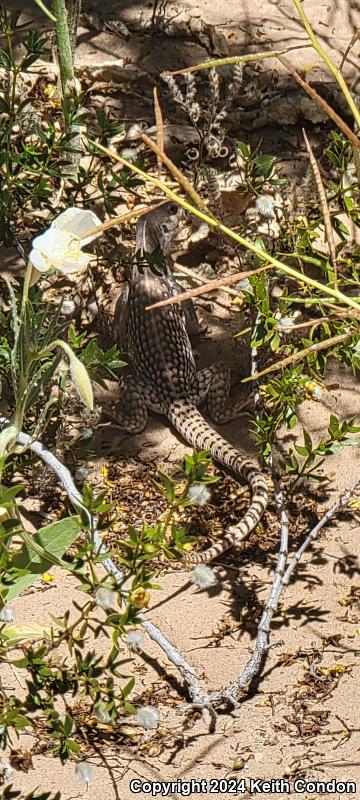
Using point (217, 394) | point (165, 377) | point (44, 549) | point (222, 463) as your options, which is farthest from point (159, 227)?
point (44, 549)

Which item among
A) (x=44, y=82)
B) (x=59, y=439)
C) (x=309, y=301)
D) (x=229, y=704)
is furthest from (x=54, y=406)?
(x=44, y=82)

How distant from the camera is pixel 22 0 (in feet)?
23.0

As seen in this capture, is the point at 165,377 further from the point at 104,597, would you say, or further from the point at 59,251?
the point at 59,251

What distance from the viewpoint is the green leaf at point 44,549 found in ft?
9.16

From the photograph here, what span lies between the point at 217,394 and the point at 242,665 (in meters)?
1.89

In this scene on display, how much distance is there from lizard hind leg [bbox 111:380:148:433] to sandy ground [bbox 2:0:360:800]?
0.30ft

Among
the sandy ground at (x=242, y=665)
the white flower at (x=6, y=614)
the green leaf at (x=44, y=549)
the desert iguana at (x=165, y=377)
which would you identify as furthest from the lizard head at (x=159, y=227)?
the white flower at (x=6, y=614)

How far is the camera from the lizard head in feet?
19.5

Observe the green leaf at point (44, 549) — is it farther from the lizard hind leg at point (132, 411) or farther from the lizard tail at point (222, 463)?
the lizard hind leg at point (132, 411)

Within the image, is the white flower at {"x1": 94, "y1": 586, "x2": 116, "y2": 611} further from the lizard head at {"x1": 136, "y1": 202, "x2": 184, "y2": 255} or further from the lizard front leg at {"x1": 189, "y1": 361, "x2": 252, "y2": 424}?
the lizard head at {"x1": 136, "y1": 202, "x2": 184, "y2": 255}

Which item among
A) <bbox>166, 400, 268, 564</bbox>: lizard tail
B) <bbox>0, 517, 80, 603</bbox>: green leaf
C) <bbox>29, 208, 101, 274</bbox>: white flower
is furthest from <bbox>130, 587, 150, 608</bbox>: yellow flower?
<bbox>166, 400, 268, 564</bbox>: lizard tail

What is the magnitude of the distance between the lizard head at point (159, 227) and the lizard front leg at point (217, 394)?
2.76 ft

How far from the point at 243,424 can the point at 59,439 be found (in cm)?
130

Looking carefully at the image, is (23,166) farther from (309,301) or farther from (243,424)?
(309,301)
